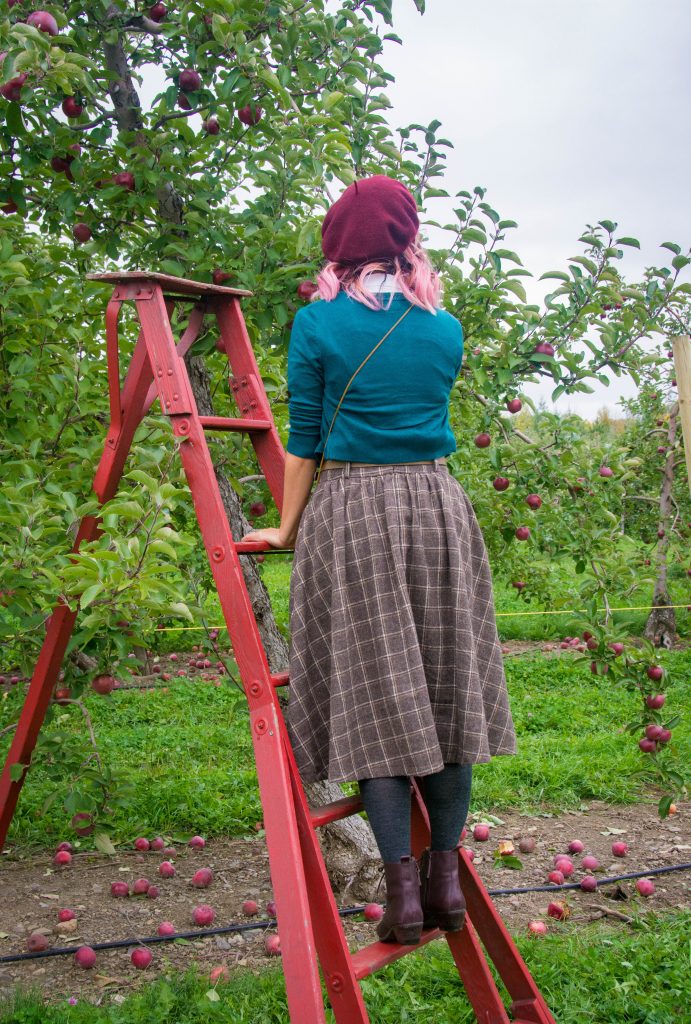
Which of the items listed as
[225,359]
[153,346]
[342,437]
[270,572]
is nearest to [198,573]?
[225,359]

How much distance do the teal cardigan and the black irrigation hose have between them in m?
1.90

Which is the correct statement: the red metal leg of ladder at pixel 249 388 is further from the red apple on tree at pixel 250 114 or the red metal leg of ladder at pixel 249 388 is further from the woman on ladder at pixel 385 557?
the red apple on tree at pixel 250 114

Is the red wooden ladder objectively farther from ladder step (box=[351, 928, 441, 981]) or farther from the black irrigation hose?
the black irrigation hose

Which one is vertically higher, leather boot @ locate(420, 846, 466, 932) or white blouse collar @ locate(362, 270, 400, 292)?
white blouse collar @ locate(362, 270, 400, 292)

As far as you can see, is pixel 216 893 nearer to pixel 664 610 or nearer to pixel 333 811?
pixel 333 811

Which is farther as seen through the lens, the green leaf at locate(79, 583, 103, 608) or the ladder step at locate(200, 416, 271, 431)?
the ladder step at locate(200, 416, 271, 431)

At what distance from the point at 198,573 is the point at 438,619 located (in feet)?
7.40

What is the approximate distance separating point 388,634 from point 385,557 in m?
0.16

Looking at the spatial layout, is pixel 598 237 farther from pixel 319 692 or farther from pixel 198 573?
pixel 198 573

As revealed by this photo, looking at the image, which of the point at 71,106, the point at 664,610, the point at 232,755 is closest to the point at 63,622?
the point at 71,106

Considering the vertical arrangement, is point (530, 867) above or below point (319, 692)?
below

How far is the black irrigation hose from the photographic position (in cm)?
299

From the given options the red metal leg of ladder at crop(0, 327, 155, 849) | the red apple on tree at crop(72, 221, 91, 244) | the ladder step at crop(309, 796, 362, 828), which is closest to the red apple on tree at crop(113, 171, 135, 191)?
the red apple on tree at crop(72, 221, 91, 244)

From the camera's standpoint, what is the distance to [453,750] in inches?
79.0
